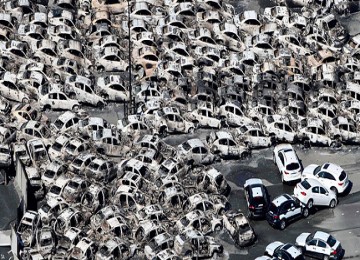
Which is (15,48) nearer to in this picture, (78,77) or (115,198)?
(78,77)

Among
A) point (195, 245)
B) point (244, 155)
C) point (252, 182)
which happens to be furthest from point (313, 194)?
point (195, 245)

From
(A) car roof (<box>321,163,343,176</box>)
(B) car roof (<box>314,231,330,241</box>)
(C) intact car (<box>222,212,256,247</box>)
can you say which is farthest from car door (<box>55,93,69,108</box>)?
(B) car roof (<box>314,231,330,241</box>)

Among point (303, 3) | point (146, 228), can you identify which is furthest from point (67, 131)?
point (303, 3)

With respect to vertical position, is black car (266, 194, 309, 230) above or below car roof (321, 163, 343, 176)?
below

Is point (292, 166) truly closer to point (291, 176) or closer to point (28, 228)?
point (291, 176)

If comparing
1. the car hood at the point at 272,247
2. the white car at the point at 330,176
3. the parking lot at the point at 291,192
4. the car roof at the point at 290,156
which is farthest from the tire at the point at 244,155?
the car hood at the point at 272,247

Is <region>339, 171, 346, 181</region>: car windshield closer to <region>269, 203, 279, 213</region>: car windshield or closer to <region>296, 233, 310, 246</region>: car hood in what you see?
<region>269, 203, 279, 213</region>: car windshield
